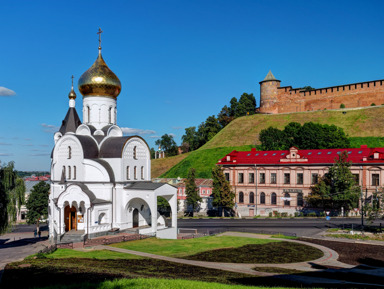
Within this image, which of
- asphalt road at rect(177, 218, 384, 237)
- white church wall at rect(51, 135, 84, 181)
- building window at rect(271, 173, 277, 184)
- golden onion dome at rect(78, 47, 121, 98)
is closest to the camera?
white church wall at rect(51, 135, 84, 181)

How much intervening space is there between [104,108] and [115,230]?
1210 cm

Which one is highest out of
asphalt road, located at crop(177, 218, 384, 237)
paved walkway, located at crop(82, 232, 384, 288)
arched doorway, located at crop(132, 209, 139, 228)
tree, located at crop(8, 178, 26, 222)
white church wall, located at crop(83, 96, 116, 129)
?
white church wall, located at crop(83, 96, 116, 129)

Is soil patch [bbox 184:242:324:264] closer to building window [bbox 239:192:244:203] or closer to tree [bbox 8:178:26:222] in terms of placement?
tree [bbox 8:178:26:222]

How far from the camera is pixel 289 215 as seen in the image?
164 feet

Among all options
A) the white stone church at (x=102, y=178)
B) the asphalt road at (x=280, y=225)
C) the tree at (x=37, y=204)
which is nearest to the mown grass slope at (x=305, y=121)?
the asphalt road at (x=280, y=225)

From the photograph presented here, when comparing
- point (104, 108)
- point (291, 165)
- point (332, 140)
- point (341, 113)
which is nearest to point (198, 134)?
point (341, 113)

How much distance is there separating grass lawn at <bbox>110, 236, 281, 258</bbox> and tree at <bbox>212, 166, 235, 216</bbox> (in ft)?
66.2

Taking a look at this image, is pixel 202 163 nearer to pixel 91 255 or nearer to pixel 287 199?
pixel 287 199

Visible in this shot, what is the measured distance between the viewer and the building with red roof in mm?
47344

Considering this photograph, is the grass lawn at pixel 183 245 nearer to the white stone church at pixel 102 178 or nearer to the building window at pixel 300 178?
the white stone church at pixel 102 178

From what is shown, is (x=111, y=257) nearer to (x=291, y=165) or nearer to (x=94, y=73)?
(x=94, y=73)

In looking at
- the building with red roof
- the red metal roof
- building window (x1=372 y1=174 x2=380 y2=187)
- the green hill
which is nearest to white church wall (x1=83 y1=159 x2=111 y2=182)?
the building with red roof

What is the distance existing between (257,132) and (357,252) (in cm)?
7118

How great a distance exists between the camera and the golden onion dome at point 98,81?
115ft
